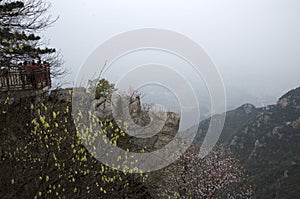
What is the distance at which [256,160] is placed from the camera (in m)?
36.7

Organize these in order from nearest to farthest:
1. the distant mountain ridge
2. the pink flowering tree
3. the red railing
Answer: the red railing, the pink flowering tree, the distant mountain ridge

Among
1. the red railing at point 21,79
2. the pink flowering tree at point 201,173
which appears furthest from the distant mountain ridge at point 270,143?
the red railing at point 21,79

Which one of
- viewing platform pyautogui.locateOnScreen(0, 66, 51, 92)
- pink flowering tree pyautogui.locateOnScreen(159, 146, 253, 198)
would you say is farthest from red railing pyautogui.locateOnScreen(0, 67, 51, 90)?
pink flowering tree pyautogui.locateOnScreen(159, 146, 253, 198)

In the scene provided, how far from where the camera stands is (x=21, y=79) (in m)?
10.2

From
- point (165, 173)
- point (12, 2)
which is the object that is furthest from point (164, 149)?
point (12, 2)

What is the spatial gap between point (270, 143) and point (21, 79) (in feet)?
124

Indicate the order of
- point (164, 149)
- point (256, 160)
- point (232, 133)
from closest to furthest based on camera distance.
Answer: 1. point (164, 149)
2. point (256, 160)
3. point (232, 133)

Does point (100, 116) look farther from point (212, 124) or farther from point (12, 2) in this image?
point (12, 2)

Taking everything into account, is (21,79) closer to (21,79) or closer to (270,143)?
(21,79)

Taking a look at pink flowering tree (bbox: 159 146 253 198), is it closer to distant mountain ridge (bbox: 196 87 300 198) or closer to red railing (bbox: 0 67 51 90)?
red railing (bbox: 0 67 51 90)

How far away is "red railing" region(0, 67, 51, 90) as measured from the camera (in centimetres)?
986

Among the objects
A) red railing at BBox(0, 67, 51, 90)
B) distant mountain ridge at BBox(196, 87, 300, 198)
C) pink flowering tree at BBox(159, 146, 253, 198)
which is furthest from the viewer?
distant mountain ridge at BBox(196, 87, 300, 198)

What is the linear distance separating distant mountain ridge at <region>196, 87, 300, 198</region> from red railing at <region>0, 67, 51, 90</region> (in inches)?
623

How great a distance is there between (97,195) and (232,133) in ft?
134
